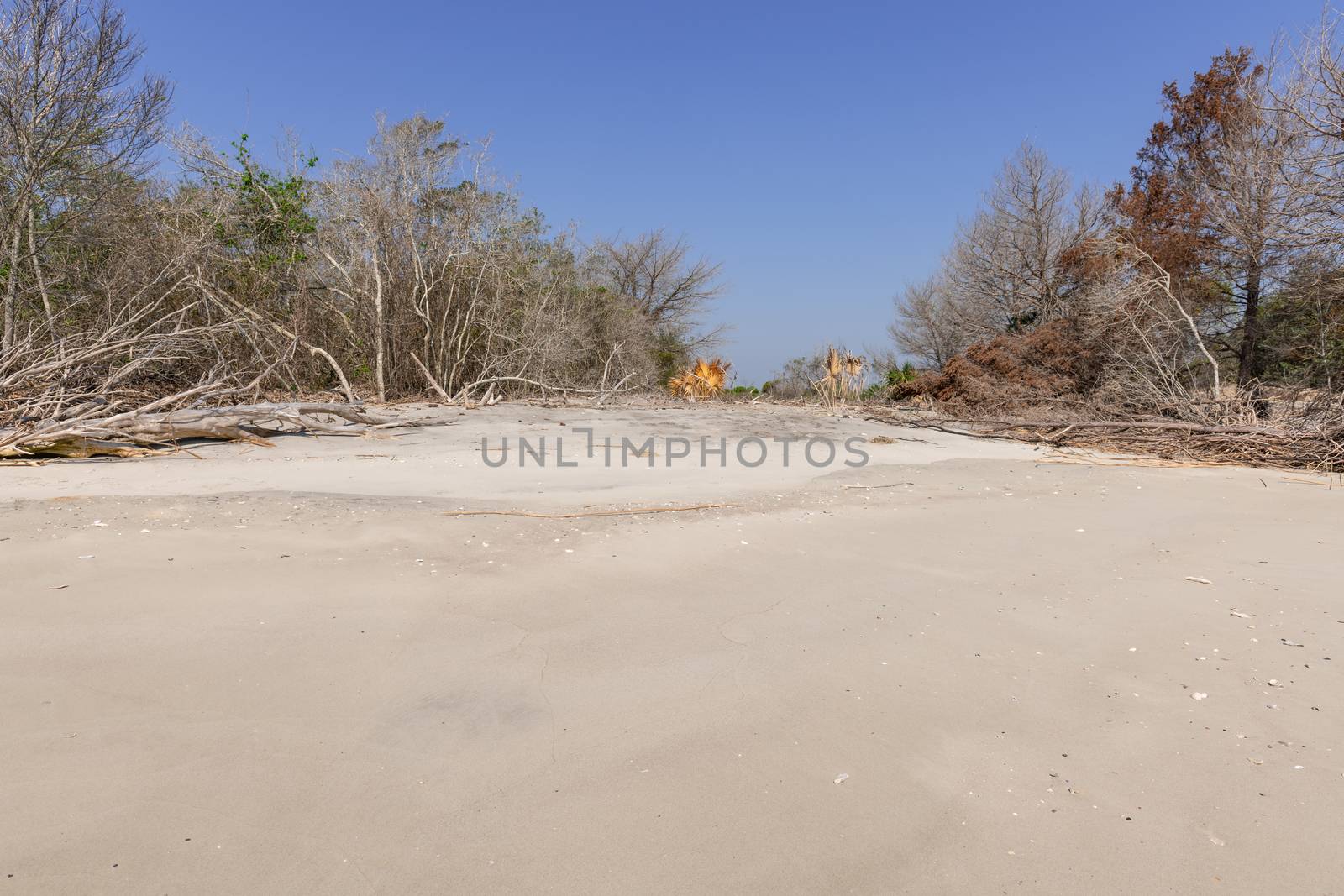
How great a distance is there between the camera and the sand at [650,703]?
1.66 m

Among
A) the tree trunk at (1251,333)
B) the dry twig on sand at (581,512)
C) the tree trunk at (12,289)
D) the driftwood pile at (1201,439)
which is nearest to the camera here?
the dry twig on sand at (581,512)

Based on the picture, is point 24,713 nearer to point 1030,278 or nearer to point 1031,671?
point 1031,671

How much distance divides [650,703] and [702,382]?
14273mm

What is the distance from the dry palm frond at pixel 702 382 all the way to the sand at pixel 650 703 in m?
11.8

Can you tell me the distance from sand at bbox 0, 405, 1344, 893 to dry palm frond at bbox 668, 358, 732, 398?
11792mm

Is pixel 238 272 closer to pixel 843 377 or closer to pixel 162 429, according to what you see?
pixel 162 429

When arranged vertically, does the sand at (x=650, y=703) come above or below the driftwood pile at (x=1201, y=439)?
below

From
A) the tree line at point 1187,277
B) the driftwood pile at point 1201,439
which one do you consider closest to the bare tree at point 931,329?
the tree line at point 1187,277

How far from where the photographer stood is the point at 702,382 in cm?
1642

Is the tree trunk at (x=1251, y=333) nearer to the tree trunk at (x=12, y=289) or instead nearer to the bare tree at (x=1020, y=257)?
the bare tree at (x=1020, y=257)

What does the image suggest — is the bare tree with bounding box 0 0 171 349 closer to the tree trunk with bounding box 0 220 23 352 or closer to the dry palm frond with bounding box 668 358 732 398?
the tree trunk with bounding box 0 220 23 352

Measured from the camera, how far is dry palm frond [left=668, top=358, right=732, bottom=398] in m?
16.3

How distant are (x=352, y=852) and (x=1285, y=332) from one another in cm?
1832
